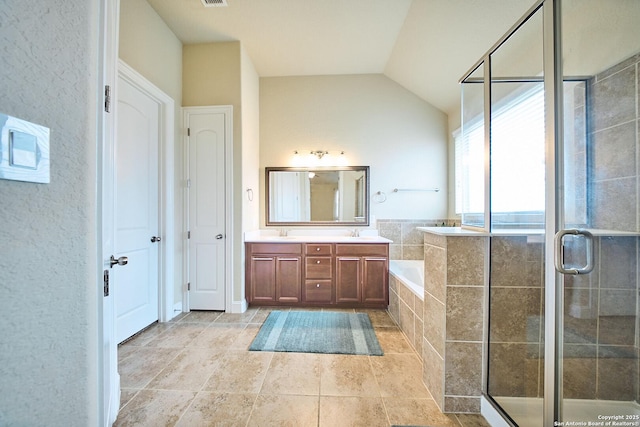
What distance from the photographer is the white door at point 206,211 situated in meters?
2.85

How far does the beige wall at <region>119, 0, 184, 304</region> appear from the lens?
2107 mm

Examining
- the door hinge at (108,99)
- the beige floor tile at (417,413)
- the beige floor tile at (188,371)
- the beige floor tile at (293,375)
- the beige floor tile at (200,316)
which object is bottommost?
the beige floor tile at (417,413)

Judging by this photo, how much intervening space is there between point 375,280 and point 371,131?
2.05 metres

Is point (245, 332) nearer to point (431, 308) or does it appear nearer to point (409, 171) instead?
point (431, 308)

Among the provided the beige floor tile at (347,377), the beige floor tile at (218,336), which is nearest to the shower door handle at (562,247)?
the beige floor tile at (347,377)

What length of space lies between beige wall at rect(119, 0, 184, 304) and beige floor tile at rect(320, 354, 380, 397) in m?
1.91

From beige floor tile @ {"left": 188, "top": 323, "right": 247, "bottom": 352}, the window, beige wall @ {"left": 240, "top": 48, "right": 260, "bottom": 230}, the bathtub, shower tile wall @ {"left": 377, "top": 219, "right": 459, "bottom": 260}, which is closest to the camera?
the window

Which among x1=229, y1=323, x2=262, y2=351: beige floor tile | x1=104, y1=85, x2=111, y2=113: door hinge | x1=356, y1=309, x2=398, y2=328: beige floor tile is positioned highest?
x1=104, y1=85, x2=111, y2=113: door hinge

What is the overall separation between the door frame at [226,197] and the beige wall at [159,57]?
5 centimetres

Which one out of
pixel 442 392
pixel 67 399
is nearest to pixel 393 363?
pixel 442 392

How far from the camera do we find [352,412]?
4.77ft

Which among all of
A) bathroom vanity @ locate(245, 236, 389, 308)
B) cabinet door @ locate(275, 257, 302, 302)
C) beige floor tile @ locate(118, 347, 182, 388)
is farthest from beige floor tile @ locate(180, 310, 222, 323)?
cabinet door @ locate(275, 257, 302, 302)

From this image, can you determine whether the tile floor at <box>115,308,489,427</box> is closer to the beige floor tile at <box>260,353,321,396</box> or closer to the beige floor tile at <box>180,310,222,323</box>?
the beige floor tile at <box>260,353,321,396</box>

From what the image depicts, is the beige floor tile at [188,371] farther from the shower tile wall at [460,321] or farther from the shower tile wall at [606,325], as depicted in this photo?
the shower tile wall at [606,325]
